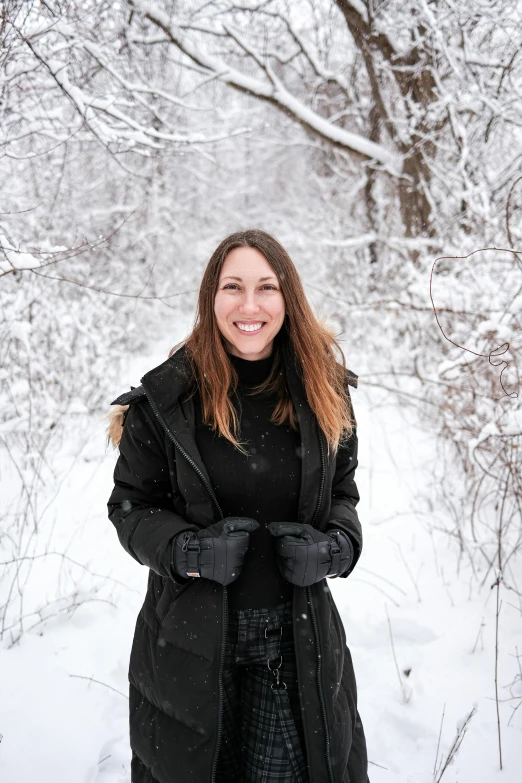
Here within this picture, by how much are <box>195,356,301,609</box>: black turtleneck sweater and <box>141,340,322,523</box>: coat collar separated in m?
0.05

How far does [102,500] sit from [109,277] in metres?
5.07

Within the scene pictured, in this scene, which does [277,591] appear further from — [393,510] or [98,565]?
[393,510]

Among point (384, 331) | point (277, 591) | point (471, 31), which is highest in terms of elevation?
point (471, 31)

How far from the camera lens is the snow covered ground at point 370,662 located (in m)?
2.11

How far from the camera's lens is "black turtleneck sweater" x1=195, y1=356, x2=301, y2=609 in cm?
168

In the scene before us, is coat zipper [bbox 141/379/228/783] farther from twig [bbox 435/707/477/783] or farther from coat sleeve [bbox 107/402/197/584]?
twig [bbox 435/707/477/783]

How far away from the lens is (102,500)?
4324 millimetres

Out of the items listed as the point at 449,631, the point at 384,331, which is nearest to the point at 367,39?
the point at 384,331

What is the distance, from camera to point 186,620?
1562 millimetres

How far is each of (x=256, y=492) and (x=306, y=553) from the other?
0.94ft

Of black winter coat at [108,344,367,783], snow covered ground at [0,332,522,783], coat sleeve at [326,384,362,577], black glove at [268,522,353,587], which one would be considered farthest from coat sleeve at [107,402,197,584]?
snow covered ground at [0,332,522,783]

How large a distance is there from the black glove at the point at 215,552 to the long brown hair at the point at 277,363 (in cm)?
31

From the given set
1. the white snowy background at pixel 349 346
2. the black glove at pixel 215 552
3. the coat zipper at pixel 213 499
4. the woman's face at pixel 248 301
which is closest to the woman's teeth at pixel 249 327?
the woman's face at pixel 248 301

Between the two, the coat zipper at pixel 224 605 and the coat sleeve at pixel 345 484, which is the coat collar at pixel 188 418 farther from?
the coat sleeve at pixel 345 484
